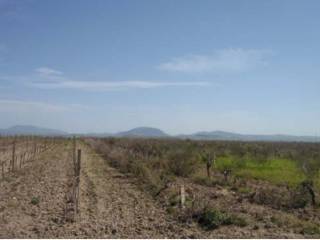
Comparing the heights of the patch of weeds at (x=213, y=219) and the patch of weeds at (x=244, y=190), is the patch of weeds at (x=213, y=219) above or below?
below

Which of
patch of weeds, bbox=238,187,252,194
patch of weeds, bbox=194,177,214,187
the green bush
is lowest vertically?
patch of weeds, bbox=238,187,252,194

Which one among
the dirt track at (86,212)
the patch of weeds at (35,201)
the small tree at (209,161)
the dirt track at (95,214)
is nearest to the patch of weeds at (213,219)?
the dirt track at (95,214)

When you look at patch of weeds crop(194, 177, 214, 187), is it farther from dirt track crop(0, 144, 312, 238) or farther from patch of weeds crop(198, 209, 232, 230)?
patch of weeds crop(198, 209, 232, 230)

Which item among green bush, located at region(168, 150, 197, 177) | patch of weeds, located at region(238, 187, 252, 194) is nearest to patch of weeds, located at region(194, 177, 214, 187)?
patch of weeds, located at region(238, 187, 252, 194)

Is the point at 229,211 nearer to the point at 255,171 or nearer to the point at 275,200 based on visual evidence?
the point at 275,200

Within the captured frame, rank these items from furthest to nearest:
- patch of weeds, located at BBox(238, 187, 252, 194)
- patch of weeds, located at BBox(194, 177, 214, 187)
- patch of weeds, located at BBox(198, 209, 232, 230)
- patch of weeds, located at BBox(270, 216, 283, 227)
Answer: patch of weeds, located at BBox(194, 177, 214, 187) → patch of weeds, located at BBox(238, 187, 252, 194) → patch of weeds, located at BBox(270, 216, 283, 227) → patch of weeds, located at BBox(198, 209, 232, 230)

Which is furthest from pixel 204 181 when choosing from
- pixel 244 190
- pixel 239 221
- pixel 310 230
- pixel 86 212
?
pixel 310 230

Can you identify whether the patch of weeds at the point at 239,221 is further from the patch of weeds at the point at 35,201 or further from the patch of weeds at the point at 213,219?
the patch of weeds at the point at 35,201

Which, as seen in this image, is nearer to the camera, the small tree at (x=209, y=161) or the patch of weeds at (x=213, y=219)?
the patch of weeds at (x=213, y=219)

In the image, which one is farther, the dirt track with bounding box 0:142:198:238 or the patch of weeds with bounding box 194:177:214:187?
the patch of weeds with bounding box 194:177:214:187

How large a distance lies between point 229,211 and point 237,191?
4819mm

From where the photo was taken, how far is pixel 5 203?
14.6 meters

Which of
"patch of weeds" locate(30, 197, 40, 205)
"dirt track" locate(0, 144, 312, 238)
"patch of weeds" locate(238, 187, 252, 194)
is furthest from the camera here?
"patch of weeds" locate(238, 187, 252, 194)

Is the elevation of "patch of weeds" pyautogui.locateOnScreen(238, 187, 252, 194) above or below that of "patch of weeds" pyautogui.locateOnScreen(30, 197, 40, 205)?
above
